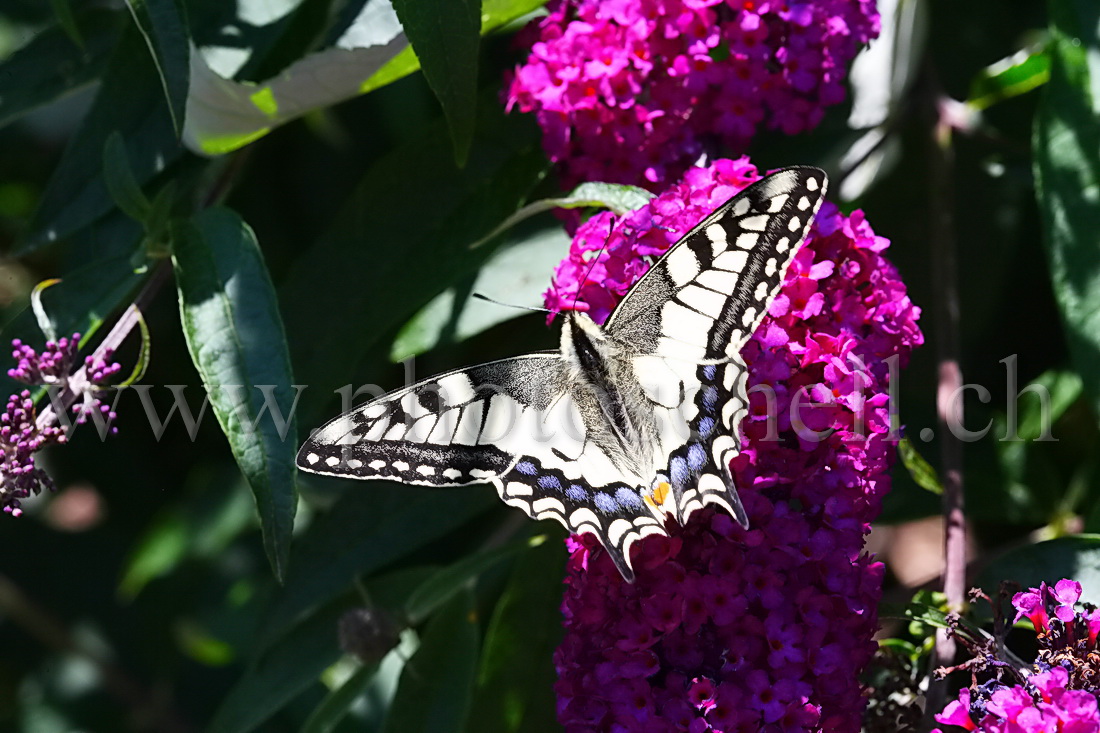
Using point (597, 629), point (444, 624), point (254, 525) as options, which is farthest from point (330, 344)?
point (254, 525)

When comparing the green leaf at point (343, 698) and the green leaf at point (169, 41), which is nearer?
the green leaf at point (169, 41)

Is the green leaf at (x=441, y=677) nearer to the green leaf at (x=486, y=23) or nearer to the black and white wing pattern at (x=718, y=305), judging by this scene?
the black and white wing pattern at (x=718, y=305)

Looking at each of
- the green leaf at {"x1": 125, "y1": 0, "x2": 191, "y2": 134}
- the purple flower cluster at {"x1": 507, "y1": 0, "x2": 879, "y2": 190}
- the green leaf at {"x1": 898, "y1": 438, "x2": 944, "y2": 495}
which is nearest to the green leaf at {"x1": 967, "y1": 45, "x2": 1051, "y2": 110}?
the purple flower cluster at {"x1": 507, "y1": 0, "x2": 879, "y2": 190}

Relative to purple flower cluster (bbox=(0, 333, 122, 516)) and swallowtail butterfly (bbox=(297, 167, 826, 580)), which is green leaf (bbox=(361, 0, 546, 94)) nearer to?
swallowtail butterfly (bbox=(297, 167, 826, 580))

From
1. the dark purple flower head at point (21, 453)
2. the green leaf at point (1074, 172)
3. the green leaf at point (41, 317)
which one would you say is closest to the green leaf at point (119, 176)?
the green leaf at point (41, 317)

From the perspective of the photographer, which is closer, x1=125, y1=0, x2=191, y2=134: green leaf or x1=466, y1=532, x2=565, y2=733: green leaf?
x1=125, y1=0, x2=191, y2=134: green leaf

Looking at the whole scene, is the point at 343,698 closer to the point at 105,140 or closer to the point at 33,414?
the point at 33,414
